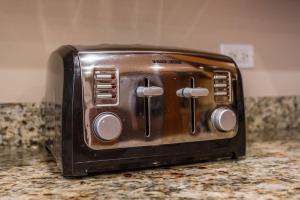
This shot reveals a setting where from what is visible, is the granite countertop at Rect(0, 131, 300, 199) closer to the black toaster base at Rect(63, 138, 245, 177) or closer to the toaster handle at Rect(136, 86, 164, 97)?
the black toaster base at Rect(63, 138, 245, 177)

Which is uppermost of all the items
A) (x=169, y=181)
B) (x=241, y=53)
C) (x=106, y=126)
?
(x=241, y=53)

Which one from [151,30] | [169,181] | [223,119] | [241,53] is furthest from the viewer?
[241,53]

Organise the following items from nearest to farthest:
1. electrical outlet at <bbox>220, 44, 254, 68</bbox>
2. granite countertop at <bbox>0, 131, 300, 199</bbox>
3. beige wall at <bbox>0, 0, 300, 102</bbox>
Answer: granite countertop at <bbox>0, 131, 300, 199</bbox> < beige wall at <bbox>0, 0, 300, 102</bbox> < electrical outlet at <bbox>220, 44, 254, 68</bbox>

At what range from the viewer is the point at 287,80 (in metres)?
1.26

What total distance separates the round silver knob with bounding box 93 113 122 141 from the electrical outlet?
62cm

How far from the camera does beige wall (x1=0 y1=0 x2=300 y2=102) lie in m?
0.94

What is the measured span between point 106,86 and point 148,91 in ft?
0.26

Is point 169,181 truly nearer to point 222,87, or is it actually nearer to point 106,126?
point 106,126

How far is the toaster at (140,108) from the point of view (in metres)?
0.64

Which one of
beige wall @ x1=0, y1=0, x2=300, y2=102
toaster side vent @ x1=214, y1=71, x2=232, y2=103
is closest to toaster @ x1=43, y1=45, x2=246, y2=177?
toaster side vent @ x1=214, y1=71, x2=232, y2=103

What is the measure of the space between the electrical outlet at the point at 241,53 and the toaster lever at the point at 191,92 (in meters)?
0.48

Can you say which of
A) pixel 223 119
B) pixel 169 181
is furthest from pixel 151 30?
pixel 169 181

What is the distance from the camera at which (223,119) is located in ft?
2.44

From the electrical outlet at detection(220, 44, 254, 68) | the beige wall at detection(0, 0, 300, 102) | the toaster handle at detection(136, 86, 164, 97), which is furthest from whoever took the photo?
the electrical outlet at detection(220, 44, 254, 68)
